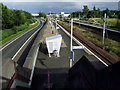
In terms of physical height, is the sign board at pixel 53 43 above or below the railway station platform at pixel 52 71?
above

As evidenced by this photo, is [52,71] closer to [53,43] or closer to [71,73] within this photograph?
[71,73]

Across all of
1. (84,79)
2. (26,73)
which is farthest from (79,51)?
(84,79)

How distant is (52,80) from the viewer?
7.38 m

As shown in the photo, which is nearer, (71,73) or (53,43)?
(71,73)

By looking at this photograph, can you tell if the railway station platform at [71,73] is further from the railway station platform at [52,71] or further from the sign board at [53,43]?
the sign board at [53,43]

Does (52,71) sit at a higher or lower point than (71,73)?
lower

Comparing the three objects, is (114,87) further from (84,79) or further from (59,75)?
(59,75)

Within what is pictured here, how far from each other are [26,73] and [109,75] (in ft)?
19.4

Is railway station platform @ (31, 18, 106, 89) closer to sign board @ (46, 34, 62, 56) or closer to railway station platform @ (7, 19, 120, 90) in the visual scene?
railway station platform @ (7, 19, 120, 90)

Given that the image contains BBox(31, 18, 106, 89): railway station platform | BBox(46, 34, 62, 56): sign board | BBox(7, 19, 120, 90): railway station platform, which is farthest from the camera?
BBox(46, 34, 62, 56): sign board

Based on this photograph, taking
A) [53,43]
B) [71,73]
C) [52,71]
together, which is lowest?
[52,71]

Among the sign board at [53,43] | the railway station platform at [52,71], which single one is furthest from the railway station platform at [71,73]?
the sign board at [53,43]

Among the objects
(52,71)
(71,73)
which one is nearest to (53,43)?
(52,71)

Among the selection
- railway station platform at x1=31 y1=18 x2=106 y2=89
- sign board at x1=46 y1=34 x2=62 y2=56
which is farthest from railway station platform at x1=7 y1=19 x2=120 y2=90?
sign board at x1=46 y1=34 x2=62 y2=56
